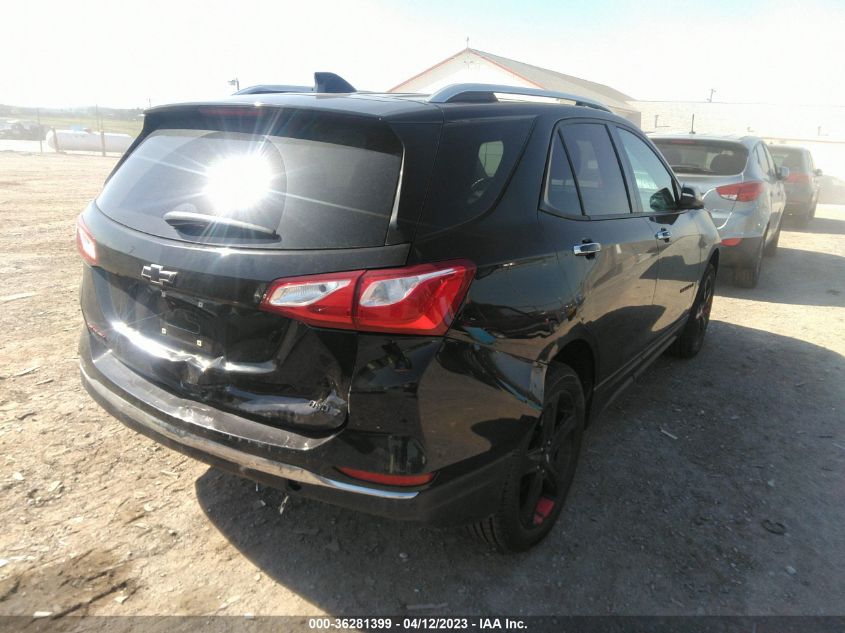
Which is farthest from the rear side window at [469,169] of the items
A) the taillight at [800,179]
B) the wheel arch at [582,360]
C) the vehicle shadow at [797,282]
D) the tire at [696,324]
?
the taillight at [800,179]

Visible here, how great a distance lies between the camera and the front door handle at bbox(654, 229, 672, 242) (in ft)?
12.0

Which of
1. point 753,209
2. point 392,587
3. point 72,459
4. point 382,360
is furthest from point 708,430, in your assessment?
point 753,209

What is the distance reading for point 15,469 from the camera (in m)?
3.03

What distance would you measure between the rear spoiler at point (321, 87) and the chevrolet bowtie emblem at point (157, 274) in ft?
3.32

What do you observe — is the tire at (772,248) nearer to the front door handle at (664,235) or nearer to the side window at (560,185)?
the front door handle at (664,235)

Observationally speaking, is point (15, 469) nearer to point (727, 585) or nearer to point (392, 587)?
point (392, 587)

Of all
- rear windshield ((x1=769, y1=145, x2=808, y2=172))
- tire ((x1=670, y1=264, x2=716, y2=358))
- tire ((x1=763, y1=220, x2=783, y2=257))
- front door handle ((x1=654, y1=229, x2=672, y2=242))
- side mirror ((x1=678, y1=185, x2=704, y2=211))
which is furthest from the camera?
rear windshield ((x1=769, y1=145, x2=808, y2=172))

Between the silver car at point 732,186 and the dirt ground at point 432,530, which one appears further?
the silver car at point 732,186

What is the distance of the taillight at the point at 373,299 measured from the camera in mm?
1886

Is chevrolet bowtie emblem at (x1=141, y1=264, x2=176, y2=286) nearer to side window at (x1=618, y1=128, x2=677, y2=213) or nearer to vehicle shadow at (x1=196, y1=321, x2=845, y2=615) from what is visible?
vehicle shadow at (x1=196, y1=321, x2=845, y2=615)

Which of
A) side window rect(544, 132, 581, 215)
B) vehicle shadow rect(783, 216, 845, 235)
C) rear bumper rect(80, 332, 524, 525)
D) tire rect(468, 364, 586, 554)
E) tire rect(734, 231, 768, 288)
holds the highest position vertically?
side window rect(544, 132, 581, 215)

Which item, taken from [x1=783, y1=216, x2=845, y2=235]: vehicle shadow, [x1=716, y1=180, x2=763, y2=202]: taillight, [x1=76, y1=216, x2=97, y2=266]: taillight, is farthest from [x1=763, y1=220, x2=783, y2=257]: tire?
[x1=76, y1=216, x2=97, y2=266]: taillight

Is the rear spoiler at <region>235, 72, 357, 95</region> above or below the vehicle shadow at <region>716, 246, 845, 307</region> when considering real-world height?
above

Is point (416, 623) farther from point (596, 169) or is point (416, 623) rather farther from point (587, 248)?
point (596, 169)
